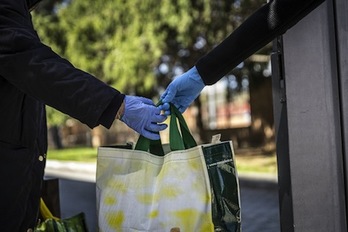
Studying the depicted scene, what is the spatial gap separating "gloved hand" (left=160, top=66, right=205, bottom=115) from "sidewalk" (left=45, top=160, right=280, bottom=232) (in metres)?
1.45

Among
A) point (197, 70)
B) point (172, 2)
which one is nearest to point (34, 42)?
point (197, 70)

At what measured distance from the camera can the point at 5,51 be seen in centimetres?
156

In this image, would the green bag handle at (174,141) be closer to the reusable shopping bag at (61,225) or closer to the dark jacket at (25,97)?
the dark jacket at (25,97)

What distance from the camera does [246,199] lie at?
812 centimetres

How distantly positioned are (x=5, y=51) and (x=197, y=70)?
817 mm

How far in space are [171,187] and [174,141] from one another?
18 cm

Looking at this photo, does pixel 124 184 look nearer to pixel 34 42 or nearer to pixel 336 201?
pixel 34 42

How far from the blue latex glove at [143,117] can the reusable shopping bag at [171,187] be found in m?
0.05

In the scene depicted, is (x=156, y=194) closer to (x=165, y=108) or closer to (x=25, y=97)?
(x=165, y=108)

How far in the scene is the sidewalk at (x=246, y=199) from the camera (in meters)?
4.19

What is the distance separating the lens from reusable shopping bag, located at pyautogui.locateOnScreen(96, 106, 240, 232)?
169 cm

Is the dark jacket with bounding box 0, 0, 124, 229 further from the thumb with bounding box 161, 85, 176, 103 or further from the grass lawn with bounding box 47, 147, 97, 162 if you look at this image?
the grass lawn with bounding box 47, 147, 97, 162

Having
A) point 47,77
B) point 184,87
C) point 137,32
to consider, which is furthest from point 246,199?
point 47,77

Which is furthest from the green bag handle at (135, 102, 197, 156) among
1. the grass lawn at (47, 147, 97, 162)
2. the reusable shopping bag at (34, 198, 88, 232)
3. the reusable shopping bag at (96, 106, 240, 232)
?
the grass lawn at (47, 147, 97, 162)
